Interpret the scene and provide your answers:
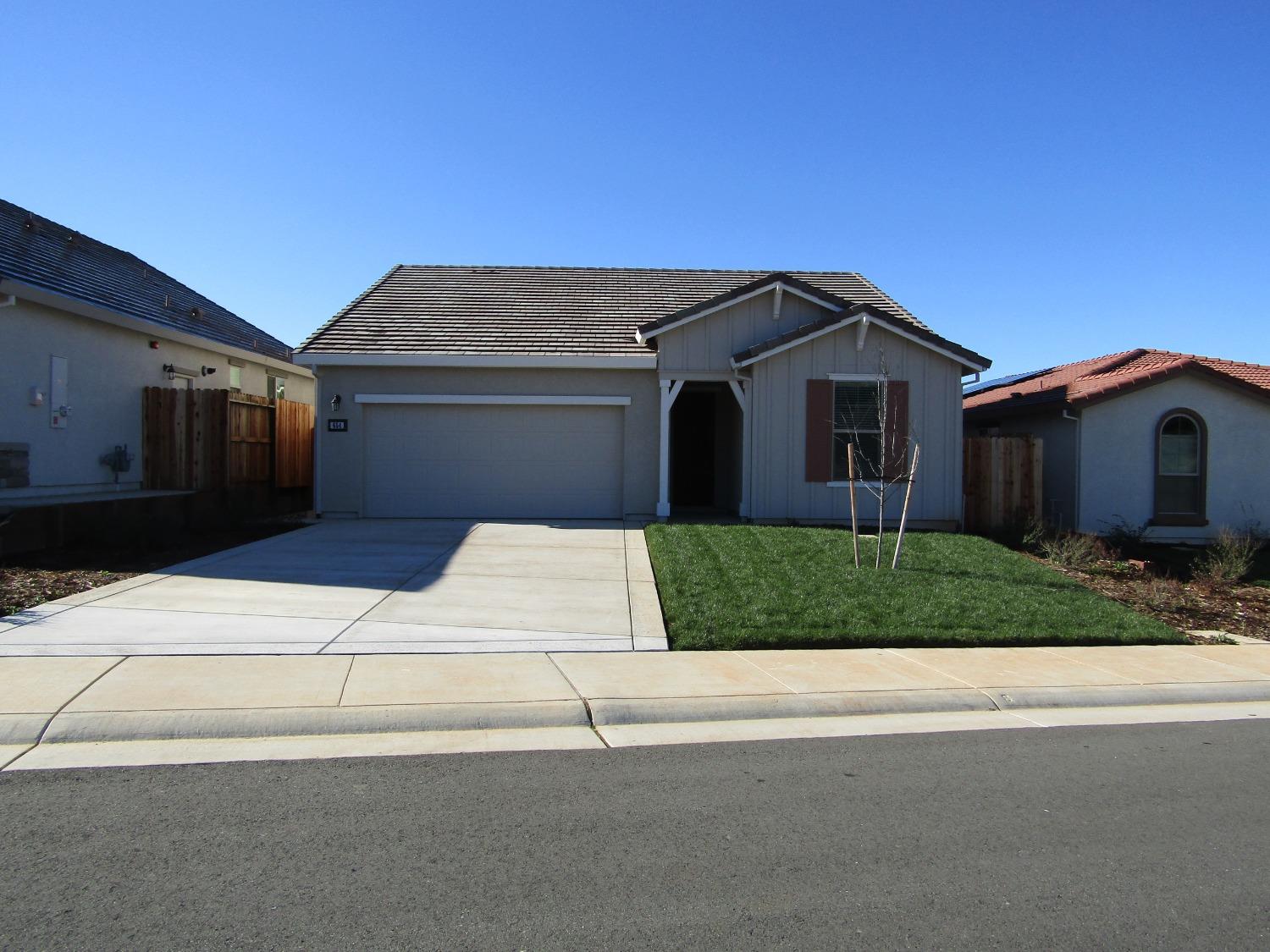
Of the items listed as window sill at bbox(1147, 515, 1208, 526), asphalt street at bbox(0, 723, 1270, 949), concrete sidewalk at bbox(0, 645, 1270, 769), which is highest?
window sill at bbox(1147, 515, 1208, 526)

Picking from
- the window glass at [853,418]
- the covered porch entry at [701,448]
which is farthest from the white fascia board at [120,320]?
the window glass at [853,418]

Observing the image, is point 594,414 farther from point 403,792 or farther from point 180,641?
point 403,792

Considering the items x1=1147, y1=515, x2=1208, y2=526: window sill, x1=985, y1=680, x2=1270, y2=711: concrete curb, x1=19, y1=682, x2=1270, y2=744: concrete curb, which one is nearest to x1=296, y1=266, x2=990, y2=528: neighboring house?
x1=1147, y1=515, x2=1208, y2=526: window sill

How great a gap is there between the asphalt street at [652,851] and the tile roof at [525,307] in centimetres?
1158

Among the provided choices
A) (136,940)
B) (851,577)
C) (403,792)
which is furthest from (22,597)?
(851,577)

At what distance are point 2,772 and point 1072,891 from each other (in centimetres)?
559

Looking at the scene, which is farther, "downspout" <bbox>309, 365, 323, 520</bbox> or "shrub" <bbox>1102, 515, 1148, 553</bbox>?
"downspout" <bbox>309, 365, 323, 520</bbox>

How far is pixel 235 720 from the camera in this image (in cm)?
622

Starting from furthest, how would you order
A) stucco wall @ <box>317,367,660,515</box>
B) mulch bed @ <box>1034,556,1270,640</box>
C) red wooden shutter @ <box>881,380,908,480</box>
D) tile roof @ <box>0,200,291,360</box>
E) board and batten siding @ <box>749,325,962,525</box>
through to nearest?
stucco wall @ <box>317,367,660,515</box>
board and batten siding @ <box>749,325,962,525</box>
red wooden shutter @ <box>881,380,908,480</box>
tile roof @ <box>0,200,291,360</box>
mulch bed @ <box>1034,556,1270,640</box>

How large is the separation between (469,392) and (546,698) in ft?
35.3

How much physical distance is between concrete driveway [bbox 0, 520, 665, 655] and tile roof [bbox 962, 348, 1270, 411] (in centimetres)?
917

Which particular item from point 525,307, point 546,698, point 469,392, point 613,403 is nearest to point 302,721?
point 546,698

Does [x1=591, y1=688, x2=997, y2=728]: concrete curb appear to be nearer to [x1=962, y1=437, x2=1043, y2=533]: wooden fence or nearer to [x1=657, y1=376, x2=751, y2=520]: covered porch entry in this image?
[x1=657, y1=376, x2=751, y2=520]: covered porch entry

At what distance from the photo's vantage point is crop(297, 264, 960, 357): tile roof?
17078 mm
